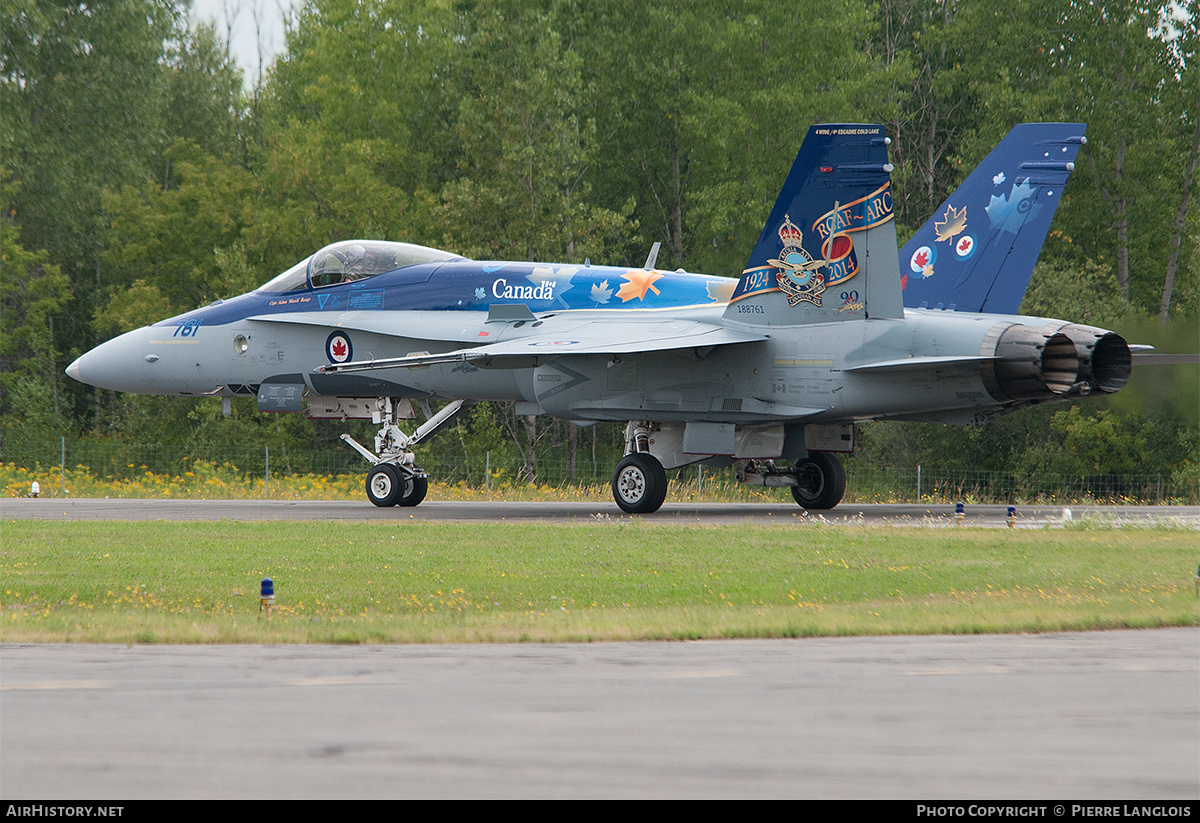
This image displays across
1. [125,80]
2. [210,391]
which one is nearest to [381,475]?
[210,391]

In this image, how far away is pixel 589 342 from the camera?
18234 mm

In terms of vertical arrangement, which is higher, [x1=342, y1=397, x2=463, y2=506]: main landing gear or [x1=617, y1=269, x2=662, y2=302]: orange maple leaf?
[x1=617, y1=269, x2=662, y2=302]: orange maple leaf

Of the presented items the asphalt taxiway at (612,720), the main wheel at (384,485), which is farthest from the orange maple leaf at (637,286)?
the asphalt taxiway at (612,720)

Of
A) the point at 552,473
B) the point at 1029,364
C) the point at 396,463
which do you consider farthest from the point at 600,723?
the point at 552,473

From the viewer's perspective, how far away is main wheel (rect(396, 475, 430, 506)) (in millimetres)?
20875

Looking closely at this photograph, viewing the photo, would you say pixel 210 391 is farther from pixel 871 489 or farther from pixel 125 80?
pixel 125 80

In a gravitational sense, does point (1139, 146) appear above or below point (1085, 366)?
above

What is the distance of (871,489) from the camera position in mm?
28688

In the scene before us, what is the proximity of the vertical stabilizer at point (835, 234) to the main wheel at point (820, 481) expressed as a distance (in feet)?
10.9

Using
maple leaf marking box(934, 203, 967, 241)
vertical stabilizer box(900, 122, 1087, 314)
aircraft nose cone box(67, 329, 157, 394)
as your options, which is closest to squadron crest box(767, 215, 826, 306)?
vertical stabilizer box(900, 122, 1087, 314)

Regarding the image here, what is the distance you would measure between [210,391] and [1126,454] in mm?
20676

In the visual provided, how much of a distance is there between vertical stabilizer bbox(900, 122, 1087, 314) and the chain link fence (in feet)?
24.3

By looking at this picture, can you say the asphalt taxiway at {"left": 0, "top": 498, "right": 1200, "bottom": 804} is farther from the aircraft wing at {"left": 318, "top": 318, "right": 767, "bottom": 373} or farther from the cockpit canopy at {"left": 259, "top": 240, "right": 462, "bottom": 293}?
the cockpit canopy at {"left": 259, "top": 240, "right": 462, "bottom": 293}

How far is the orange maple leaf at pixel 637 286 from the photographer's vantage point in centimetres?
1962
